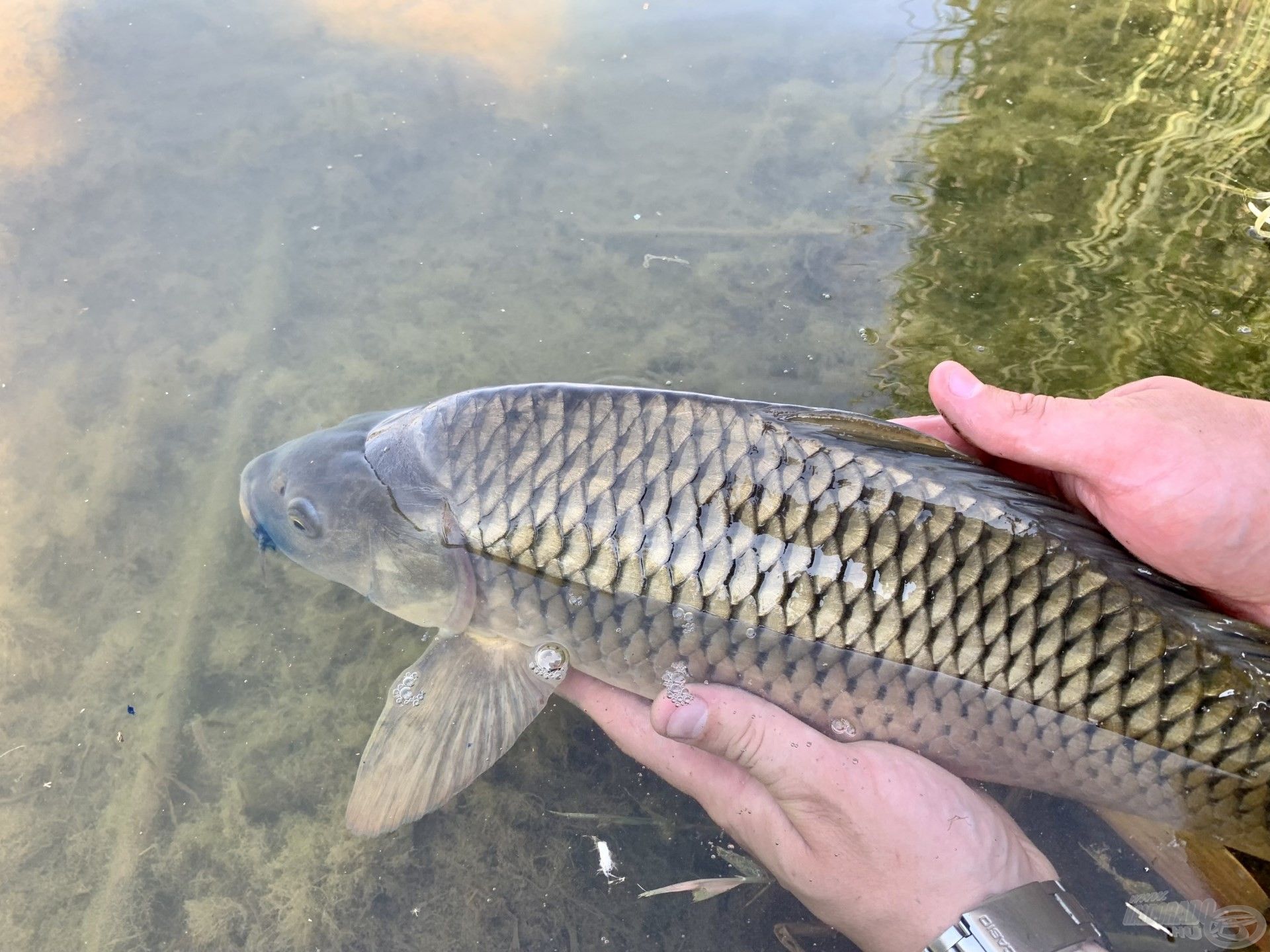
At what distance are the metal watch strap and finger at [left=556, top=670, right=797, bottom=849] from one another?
0.40 m

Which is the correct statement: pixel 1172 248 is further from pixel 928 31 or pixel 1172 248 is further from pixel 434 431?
pixel 434 431

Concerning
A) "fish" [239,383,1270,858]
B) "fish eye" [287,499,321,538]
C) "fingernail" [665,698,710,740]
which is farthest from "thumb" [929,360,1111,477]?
"fish eye" [287,499,321,538]

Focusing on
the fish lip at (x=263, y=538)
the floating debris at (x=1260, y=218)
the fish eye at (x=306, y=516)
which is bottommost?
the fish lip at (x=263, y=538)

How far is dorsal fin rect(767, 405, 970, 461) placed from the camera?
2000mm

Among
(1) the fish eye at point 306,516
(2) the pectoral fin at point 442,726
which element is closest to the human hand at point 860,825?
(2) the pectoral fin at point 442,726

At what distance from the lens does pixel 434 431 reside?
7.32 feet

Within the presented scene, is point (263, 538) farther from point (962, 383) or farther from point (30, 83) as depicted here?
point (30, 83)

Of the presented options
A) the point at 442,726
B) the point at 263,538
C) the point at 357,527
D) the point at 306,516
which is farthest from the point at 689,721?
the point at 263,538

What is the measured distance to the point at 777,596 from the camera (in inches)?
76.1

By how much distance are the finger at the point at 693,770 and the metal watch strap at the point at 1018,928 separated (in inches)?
15.6

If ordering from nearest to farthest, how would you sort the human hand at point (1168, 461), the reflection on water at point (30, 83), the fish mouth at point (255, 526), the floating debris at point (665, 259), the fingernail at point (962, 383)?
the human hand at point (1168, 461) → the fingernail at point (962, 383) → the fish mouth at point (255, 526) → the floating debris at point (665, 259) → the reflection on water at point (30, 83)

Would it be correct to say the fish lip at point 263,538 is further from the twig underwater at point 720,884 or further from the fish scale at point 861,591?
the twig underwater at point 720,884

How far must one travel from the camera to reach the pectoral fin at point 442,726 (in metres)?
2.18

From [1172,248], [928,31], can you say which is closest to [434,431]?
[1172,248]
